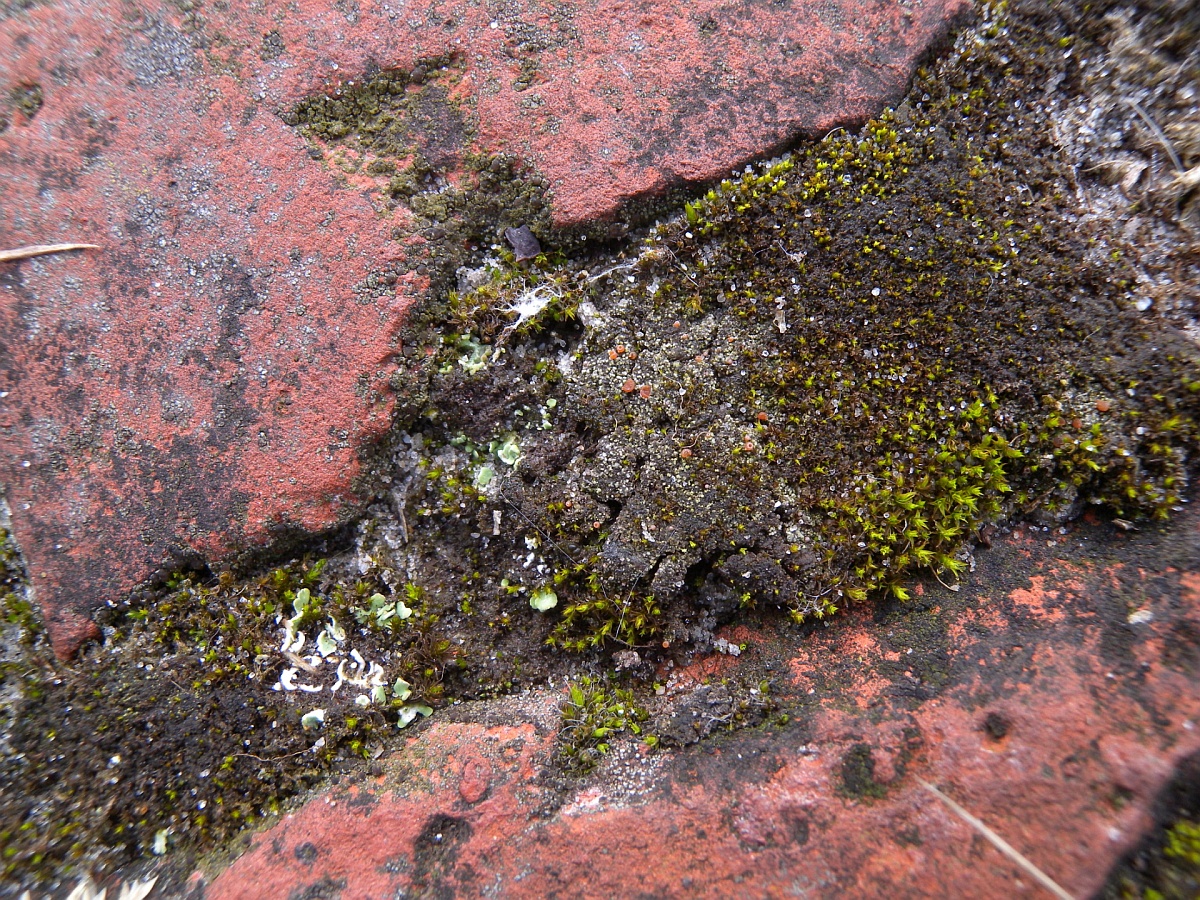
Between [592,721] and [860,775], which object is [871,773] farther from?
[592,721]

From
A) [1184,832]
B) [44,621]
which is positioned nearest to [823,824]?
[1184,832]

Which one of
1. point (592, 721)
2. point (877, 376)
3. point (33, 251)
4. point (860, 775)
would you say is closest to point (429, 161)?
point (33, 251)

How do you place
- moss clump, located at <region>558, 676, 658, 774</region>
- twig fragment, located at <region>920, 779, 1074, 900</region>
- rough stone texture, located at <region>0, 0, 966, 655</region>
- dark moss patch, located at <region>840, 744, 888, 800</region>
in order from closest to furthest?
twig fragment, located at <region>920, 779, 1074, 900</region>, dark moss patch, located at <region>840, 744, 888, 800</region>, moss clump, located at <region>558, 676, 658, 774</region>, rough stone texture, located at <region>0, 0, 966, 655</region>

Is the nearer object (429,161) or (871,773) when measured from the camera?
(871,773)

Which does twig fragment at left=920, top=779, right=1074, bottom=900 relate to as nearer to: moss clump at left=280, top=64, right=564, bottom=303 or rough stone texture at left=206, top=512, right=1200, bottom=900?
rough stone texture at left=206, top=512, right=1200, bottom=900

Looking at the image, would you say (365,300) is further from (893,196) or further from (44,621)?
(893,196)

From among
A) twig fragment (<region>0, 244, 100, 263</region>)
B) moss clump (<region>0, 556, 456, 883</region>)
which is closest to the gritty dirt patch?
moss clump (<region>0, 556, 456, 883</region>)
